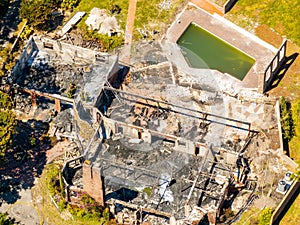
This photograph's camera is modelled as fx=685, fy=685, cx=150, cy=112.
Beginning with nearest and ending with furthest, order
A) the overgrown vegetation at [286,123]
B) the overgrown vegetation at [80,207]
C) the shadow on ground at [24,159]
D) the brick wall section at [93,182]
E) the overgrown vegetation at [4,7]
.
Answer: the brick wall section at [93,182] < the overgrown vegetation at [80,207] < the shadow on ground at [24,159] < the overgrown vegetation at [286,123] < the overgrown vegetation at [4,7]

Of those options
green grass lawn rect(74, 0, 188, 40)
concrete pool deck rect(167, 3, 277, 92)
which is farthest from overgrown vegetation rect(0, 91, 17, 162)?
concrete pool deck rect(167, 3, 277, 92)

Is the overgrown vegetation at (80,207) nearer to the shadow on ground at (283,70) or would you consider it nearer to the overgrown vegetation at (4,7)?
the shadow on ground at (283,70)

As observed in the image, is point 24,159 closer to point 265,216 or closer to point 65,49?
point 65,49

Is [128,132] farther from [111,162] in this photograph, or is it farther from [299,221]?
[299,221]

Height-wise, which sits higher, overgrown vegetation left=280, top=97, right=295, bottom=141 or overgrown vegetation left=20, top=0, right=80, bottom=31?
overgrown vegetation left=280, top=97, right=295, bottom=141

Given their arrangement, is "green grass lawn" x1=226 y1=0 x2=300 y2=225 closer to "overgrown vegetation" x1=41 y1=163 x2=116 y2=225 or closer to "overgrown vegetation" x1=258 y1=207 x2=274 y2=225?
"overgrown vegetation" x1=258 y1=207 x2=274 y2=225

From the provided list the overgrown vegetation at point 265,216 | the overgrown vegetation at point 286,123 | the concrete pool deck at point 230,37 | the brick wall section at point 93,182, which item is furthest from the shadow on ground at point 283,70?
the brick wall section at point 93,182
